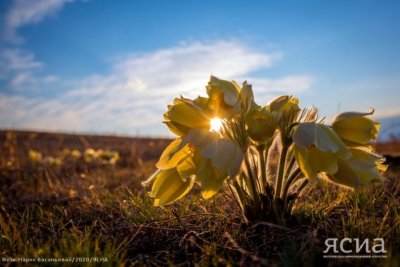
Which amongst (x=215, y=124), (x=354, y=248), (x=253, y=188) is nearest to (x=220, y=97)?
(x=215, y=124)

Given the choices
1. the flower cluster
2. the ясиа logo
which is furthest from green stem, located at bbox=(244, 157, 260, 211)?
the ясиа logo

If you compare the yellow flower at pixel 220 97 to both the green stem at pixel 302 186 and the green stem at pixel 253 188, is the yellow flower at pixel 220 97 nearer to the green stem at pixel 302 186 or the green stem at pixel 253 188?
the green stem at pixel 253 188

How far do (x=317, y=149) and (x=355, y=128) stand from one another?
202 millimetres

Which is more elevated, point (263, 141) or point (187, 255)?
point (263, 141)

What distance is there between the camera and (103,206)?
285cm

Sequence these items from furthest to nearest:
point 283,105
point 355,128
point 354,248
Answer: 1. point 283,105
2. point 355,128
3. point 354,248

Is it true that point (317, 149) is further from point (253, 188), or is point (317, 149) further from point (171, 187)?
point (171, 187)

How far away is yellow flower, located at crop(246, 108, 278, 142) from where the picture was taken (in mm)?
1596

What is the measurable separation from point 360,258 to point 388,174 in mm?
2265

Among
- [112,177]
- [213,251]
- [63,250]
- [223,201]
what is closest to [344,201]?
[223,201]

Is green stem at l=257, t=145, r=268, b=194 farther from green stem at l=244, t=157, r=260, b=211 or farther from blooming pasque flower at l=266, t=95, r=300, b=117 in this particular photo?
blooming pasque flower at l=266, t=95, r=300, b=117

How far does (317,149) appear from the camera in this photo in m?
1.60

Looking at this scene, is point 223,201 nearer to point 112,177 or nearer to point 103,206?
point 103,206

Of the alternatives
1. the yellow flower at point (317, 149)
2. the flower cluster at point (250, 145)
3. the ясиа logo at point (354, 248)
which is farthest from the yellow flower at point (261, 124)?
the ясиа logo at point (354, 248)
